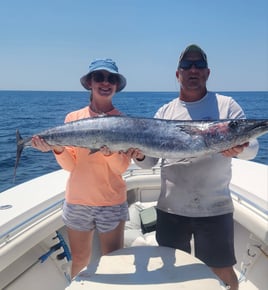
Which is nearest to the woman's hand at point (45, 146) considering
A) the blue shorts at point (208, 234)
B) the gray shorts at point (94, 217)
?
the gray shorts at point (94, 217)

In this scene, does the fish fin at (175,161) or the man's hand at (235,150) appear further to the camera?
the fish fin at (175,161)

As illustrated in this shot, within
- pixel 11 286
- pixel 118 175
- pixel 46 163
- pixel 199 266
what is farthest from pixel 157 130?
pixel 46 163

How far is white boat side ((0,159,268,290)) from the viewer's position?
95.7 inches

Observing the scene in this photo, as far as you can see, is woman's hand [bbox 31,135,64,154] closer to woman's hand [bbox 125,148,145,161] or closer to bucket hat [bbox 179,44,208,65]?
woman's hand [bbox 125,148,145,161]

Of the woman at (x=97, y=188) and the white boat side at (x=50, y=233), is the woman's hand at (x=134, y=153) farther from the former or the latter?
the white boat side at (x=50, y=233)

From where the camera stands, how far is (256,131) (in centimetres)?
199

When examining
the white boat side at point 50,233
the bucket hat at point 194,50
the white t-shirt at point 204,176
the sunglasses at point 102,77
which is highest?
the bucket hat at point 194,50

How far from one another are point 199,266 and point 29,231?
4.05 feet

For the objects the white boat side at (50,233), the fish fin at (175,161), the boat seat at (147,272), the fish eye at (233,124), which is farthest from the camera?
the white boat side at (50,233)

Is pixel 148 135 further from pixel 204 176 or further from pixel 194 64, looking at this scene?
pixel 194 64

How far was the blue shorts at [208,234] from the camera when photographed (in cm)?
226

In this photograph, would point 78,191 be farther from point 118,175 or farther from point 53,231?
point 53,231

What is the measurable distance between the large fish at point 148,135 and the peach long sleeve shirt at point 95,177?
0.08m

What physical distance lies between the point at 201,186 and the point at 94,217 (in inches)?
28.7
